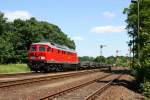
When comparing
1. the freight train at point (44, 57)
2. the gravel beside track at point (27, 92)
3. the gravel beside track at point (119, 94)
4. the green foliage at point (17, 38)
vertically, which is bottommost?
the gravel beside track at point (119, 94)

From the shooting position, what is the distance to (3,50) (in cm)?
7144

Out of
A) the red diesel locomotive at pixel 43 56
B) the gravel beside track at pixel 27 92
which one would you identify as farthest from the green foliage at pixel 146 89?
the red diesel locomotive at pixel 43 56

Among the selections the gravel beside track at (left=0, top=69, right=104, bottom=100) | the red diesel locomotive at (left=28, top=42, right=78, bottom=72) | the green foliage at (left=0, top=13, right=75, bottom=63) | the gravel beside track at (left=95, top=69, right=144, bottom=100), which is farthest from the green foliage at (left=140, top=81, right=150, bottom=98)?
the green foliage at (left=0, top=13, right=75, bottom=63)

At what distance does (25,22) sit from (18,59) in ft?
53.9

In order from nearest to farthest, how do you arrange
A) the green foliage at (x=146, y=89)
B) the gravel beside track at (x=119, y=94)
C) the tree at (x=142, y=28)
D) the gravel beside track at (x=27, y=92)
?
the gravel beside track at (x=27, y=92)
the gravel beside track at (x=119, y=94)
the green foliage at (x=146, y=89)
the tree at (x=142, y=28)

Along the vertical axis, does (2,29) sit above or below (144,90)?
above

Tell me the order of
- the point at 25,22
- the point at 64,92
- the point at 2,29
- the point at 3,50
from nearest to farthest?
the point at 64,92 < the point at 3,50 < the point at 2,29 < the point at 25,22

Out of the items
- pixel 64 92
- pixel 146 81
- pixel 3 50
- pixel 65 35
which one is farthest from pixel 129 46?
pixel 65 35

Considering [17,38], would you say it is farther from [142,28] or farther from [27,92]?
[27,92]

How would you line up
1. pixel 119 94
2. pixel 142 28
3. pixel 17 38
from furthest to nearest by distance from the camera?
1. pixel 17 38
2. pixel 142 28
3. pixel 119 94

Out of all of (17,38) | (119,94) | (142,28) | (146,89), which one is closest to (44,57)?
(142,28)

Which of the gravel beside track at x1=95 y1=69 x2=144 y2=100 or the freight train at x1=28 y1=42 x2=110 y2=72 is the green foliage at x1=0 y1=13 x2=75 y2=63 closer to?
the freight train at x1=28 y1=42 x2=110 y2=72

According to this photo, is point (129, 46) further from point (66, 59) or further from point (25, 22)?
point (25, 22)

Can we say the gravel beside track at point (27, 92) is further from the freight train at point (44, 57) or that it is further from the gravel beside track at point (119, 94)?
the freight train at point (44, 57)
